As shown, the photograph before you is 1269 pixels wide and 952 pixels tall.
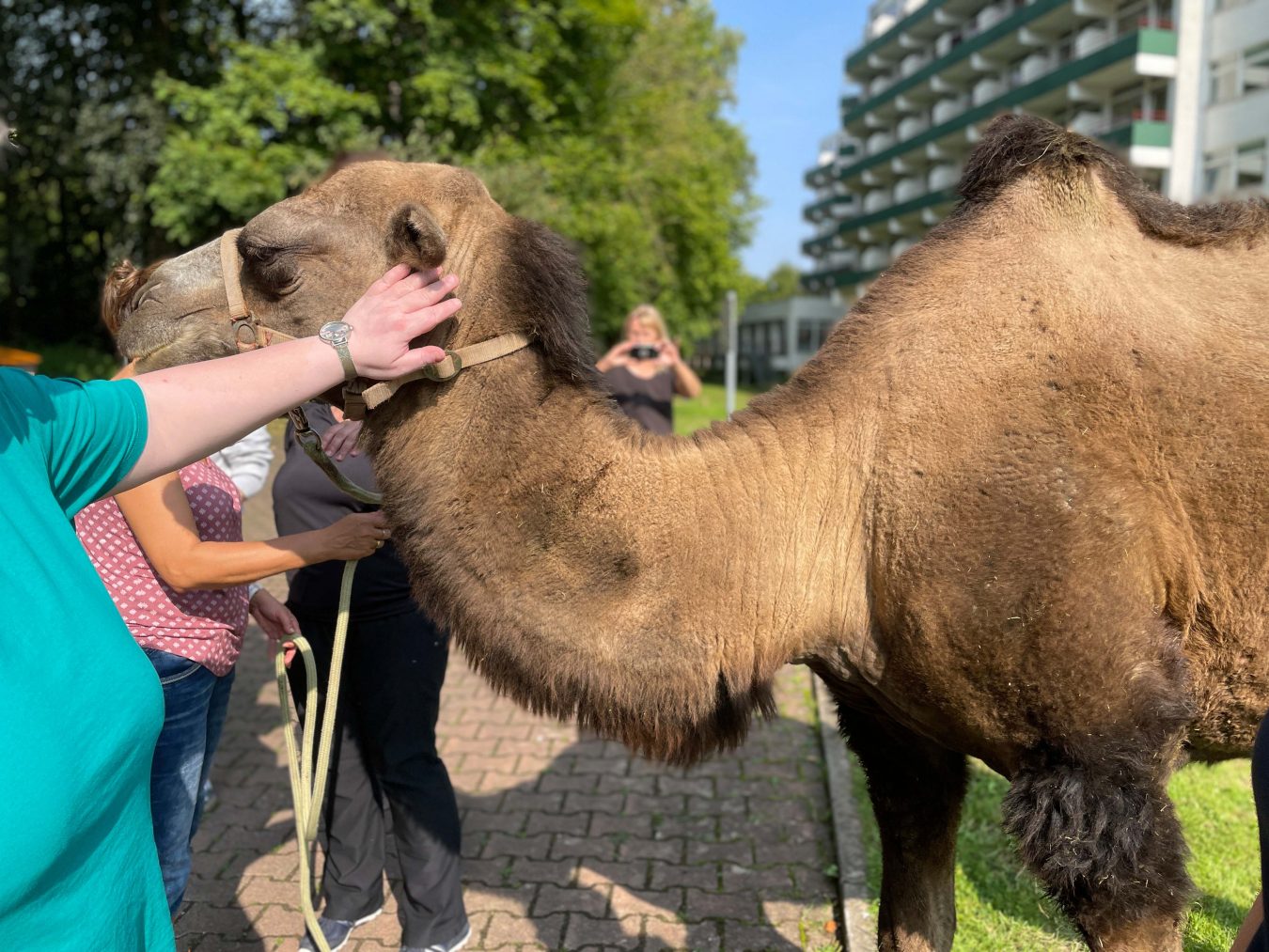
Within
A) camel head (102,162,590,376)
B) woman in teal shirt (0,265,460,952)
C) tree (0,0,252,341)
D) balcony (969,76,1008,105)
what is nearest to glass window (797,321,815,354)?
balcony (969,76,1008,105)

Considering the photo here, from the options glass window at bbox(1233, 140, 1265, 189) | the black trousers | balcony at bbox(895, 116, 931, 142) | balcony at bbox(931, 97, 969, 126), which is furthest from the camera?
balcony at bbox(895, 116, 931, 142)

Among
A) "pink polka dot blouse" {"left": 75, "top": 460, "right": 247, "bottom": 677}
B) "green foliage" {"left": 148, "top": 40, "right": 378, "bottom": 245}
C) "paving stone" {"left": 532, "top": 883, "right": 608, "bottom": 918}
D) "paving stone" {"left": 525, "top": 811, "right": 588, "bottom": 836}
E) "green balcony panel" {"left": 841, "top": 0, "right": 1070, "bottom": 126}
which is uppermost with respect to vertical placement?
"green balcony panel" {"left": 841, "top": 0, "right": 1070, "bottom": 126}

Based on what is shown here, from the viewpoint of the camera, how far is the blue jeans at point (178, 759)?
9.34 feet

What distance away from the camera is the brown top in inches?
307

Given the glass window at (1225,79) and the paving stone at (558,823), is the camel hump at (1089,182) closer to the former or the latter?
the paving stone at (558,823)

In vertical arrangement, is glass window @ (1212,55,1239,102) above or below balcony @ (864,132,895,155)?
below

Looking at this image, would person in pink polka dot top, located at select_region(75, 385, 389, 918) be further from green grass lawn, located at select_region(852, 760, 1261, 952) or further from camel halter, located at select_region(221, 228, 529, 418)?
green grass lawn, located at select_region(852, 760, 1261, 952)

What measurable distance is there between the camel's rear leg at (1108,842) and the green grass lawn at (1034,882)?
100 centimetres

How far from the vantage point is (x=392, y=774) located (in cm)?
371

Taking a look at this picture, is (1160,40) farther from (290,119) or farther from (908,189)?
(290,119)

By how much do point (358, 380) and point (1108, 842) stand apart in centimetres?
215

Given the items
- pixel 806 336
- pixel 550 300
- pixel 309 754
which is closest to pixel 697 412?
pixel 309 754

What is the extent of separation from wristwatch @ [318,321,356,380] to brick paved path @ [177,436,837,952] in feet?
9.49

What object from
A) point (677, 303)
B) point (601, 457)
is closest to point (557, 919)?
point (601, 457)
